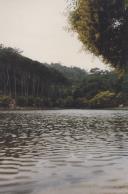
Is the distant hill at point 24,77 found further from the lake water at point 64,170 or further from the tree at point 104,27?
the lake water at point 64,170

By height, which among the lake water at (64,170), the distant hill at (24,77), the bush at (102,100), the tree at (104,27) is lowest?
the lake water at (64,170)

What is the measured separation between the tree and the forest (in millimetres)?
138000

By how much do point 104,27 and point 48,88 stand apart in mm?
170638

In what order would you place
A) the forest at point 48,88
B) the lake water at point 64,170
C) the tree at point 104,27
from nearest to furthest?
the lake water at point 64,170, the tree at point 104,27, the forest at point 48,88

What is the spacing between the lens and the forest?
173225mm

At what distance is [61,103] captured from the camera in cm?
17425

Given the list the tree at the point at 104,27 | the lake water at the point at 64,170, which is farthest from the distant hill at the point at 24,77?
the lake water at the point at 64,170

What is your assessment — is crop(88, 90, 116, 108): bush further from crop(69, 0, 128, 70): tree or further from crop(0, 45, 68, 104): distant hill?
crop(69, 0, 128, 70): tree

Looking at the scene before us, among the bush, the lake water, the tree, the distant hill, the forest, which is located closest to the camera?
the lake water

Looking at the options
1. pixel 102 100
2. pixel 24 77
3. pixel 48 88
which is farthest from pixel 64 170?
pixel 48 88

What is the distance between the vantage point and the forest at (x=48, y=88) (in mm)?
173225

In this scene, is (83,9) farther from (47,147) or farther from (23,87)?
(23,87)

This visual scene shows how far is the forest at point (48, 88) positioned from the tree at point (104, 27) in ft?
453

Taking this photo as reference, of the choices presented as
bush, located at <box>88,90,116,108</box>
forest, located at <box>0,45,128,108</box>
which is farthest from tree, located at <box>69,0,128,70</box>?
bush, located at <box>88,90,116,108</box>
